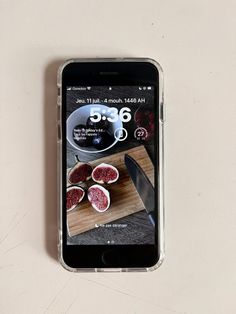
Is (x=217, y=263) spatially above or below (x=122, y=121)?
below

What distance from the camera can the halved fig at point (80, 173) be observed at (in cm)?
46

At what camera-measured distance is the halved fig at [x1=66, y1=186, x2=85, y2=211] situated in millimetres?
459

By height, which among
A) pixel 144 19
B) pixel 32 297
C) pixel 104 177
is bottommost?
pixel 32 297

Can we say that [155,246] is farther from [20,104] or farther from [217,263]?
[20,104]

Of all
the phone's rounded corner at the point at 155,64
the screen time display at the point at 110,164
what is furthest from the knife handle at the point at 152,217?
the phone's rounded corner at the point at 155,64

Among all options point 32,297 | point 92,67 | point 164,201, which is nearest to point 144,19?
point 92,67

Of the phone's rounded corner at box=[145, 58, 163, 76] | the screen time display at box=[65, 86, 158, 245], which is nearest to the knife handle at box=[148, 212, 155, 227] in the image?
the screen time display at box=[65, 86, 158, 245]

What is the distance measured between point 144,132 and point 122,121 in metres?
0.02

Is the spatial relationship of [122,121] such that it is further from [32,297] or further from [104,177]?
[32,297]

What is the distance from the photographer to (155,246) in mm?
457

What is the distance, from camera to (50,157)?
0.47 m

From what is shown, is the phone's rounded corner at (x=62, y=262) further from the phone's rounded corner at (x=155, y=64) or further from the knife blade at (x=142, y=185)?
the phone's rounded corner at (x=155, y=64)

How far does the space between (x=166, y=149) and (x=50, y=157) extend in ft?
0.35

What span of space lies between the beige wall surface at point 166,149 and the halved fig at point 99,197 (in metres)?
0.04
